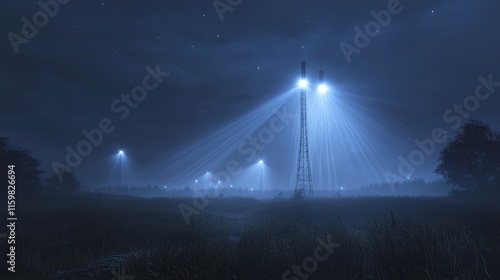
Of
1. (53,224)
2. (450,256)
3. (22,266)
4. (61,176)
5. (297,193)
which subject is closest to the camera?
(450,256)

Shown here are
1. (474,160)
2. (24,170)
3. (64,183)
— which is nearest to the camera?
(474,160)

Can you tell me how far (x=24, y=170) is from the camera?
39250 mm

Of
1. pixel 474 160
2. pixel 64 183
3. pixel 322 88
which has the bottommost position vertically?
pixel 64 183

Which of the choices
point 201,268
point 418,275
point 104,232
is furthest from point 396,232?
point 104,232

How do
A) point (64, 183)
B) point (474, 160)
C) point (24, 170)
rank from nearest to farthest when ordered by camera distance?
point (474, 160) → point (24, 170) → point (64, 183)

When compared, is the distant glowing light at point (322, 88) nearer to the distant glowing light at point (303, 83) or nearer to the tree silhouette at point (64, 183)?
the distant glowing light at point (303, 83)

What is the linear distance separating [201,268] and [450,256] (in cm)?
487

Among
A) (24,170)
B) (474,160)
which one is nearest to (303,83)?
(474,160)

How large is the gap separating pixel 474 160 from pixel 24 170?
5457 cm

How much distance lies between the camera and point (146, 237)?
1266 cm

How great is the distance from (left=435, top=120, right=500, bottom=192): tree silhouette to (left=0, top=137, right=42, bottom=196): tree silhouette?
168 feet

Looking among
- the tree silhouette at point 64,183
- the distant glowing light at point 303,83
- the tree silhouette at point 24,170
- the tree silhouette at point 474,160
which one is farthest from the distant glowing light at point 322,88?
the tree silhouette at point 64,183

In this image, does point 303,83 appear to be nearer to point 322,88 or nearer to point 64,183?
point 322,88

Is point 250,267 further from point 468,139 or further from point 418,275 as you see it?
point 468,139
